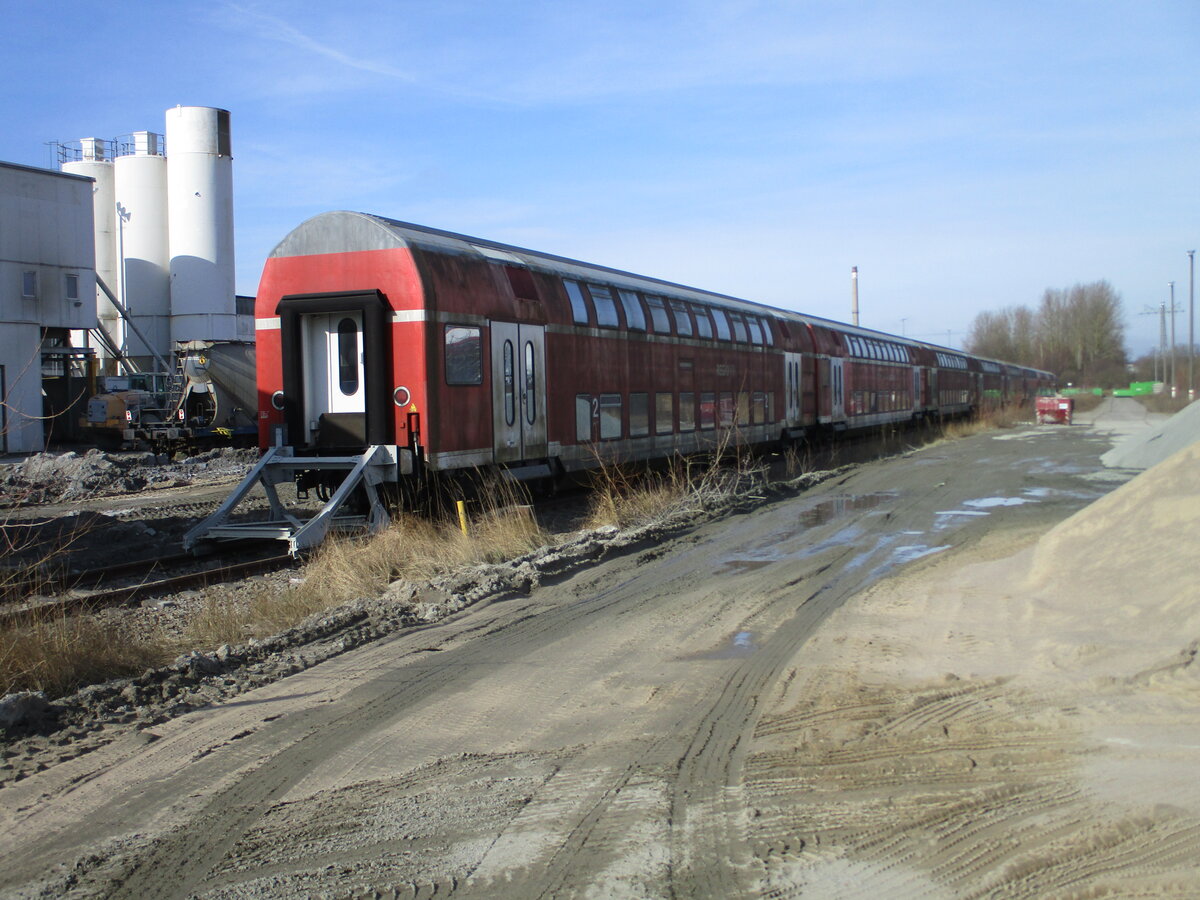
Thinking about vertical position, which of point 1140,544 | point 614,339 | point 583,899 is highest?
point 614,339

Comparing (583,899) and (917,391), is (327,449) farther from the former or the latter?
(917,391)

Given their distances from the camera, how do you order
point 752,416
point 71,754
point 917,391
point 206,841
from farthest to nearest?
point 917,391 < point 752,416 < point 71,754 < point 206,841

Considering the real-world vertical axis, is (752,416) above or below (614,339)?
below

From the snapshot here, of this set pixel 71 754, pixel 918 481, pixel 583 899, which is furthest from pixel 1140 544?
pixel 918 481

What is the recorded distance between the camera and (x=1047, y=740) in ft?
14.5

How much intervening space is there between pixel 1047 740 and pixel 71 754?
4.57 m

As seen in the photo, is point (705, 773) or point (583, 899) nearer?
point (583, 899)

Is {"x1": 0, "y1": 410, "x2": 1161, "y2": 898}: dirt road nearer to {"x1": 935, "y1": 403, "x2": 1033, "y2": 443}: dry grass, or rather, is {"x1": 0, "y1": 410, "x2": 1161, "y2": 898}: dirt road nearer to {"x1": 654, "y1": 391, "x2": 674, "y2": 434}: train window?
{"x1": 654, "y1": 391, "x2": 674, "y2": 434}: train window

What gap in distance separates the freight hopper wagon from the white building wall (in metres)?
22.2

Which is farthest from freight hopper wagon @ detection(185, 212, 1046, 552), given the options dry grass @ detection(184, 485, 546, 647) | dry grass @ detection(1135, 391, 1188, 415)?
dry grass @ detection(1135, 391, 1188, 415)

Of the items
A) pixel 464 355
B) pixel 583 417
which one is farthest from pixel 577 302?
pixel 464 355

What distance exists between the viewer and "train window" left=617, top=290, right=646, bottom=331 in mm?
16219

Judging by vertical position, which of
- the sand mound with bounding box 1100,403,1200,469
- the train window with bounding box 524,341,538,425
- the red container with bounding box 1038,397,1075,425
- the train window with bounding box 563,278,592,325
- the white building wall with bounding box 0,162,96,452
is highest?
the white building wall with bounding box 0,162,96,452

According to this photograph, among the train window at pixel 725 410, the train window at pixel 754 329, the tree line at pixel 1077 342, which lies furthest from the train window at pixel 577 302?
the tree line at pixel 1077 342
